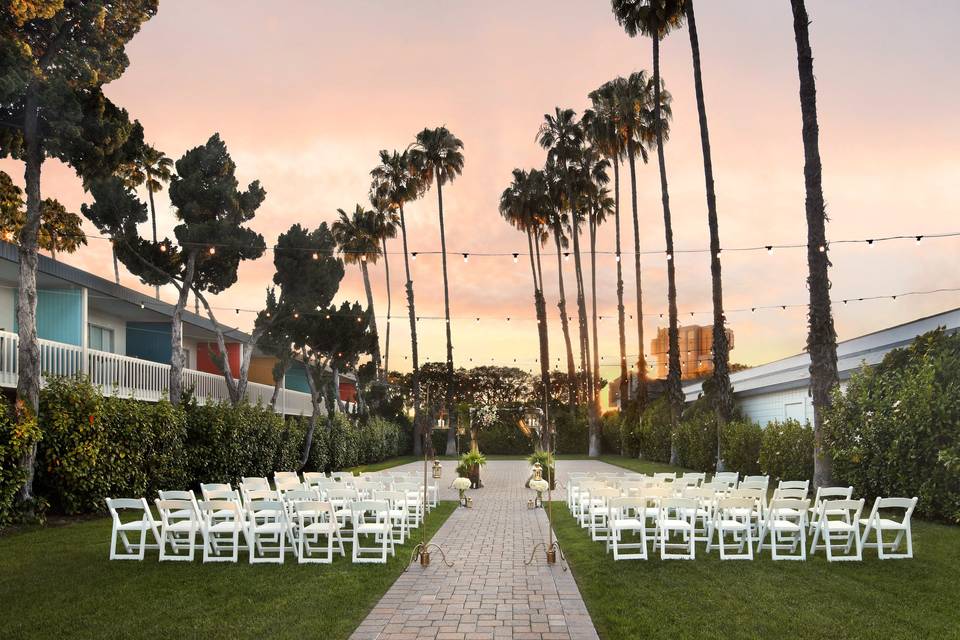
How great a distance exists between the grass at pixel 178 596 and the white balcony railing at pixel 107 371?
6592 millimetres

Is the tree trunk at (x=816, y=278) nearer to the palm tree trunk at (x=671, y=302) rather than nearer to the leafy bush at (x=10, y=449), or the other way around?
the palm tree trunk at (x=671, y=302)

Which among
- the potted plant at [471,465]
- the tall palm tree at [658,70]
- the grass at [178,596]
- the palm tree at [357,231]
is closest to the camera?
the grass at [178,596]

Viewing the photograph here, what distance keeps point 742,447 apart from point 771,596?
653 inches

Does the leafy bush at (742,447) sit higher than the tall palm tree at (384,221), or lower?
lower

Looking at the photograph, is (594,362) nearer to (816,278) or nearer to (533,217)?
(533,217)

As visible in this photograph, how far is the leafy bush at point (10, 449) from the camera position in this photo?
43.6 ft

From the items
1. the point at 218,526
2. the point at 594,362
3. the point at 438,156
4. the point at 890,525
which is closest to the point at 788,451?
the point at 890,525

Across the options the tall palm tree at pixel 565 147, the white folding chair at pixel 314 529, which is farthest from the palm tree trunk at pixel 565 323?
the white folding chair at pixel 314 529

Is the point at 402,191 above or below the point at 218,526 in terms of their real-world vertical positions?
above

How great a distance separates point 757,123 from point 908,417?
1299cm

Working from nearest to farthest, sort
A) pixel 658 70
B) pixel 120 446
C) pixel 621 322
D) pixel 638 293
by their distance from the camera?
pixel 120 446 → pixel 658 70 → pixel 638 293 → pixel 621 322

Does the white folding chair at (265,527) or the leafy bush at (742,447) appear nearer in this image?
the white folding chair at (265,527)

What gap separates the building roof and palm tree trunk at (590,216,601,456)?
47.1 feet

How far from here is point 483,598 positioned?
27.3 ft
